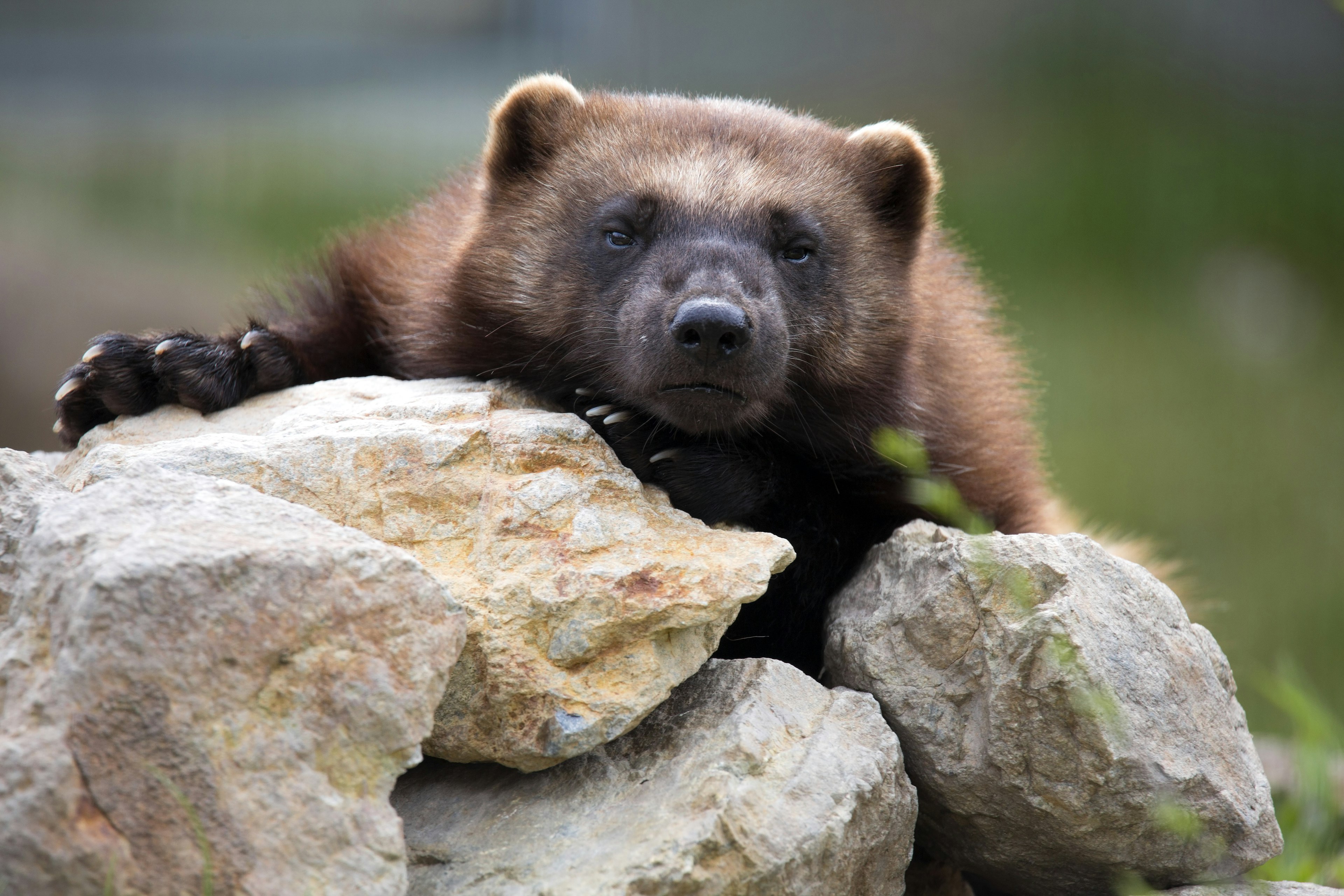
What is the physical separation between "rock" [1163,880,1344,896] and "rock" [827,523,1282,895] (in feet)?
0.11

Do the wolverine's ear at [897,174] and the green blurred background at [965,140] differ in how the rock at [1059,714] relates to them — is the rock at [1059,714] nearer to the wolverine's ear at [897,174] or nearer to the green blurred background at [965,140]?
the wolverine's ear at [897,174]

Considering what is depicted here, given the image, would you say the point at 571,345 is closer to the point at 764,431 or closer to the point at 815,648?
the point at 764,431

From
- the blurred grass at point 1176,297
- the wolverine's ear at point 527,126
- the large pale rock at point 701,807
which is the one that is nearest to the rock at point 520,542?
the large pale rock at point 701,807

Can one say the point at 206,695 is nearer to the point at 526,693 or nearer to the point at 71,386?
the point at 526,693

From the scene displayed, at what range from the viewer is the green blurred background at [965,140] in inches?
447

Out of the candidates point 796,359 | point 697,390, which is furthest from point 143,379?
point 796,359

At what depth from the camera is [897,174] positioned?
4.83m

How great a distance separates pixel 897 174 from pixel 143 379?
272cm

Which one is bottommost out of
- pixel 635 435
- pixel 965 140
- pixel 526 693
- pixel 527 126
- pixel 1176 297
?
pixel 1176 297

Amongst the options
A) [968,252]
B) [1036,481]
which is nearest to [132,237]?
[968,252]

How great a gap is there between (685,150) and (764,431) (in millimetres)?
1015

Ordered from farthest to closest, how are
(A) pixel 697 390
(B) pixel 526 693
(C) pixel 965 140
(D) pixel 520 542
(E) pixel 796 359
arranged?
(C) pixel 965 140
(E) pixel 796 359
(A) pixel 697 390
(D) pixel 520 542
(B) pixel 526 693

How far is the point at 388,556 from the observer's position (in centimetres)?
279

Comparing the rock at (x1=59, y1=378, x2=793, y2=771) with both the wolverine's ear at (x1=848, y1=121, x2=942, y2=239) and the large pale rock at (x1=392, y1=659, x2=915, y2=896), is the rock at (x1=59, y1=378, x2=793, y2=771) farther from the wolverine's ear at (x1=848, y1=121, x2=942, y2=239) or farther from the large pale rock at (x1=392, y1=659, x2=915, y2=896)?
Answer: the wolverine's ear at (x1=848, y1=121, x2=942, y2=239)
